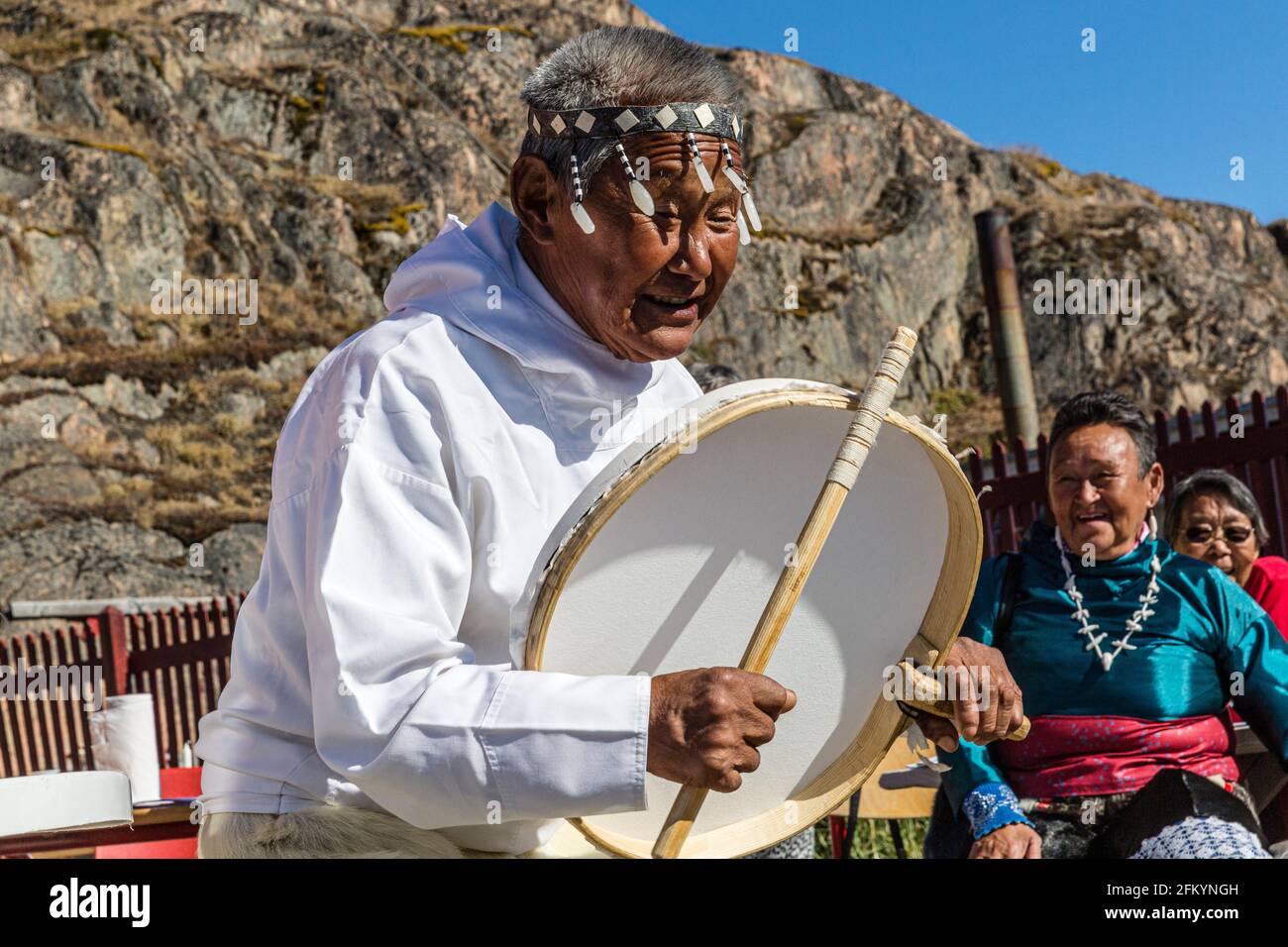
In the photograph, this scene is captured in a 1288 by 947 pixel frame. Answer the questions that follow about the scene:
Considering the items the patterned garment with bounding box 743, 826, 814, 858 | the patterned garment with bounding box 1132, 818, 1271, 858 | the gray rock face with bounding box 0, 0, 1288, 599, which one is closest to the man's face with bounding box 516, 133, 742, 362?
the patterned garment with bounding box 743, 826, 814, 858

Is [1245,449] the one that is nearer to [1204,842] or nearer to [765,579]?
[1204,842]

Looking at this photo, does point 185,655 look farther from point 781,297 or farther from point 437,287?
point 781,297

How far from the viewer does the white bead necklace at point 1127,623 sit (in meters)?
3.30

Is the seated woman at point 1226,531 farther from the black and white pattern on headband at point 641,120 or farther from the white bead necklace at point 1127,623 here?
the black and white pattern on headband at point 641,120

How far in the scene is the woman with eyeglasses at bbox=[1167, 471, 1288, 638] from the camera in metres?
4.93

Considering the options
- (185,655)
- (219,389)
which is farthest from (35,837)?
(219,389)

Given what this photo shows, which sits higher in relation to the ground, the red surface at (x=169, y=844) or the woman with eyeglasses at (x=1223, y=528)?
the woman with eyeglasses at (x=1223, y=528)

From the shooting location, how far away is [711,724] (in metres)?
1.44

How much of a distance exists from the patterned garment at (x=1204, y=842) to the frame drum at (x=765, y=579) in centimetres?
121

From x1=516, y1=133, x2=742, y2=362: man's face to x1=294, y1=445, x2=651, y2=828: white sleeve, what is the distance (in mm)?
487

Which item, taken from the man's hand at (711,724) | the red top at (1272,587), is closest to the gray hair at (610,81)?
the man's hand at (711,724)

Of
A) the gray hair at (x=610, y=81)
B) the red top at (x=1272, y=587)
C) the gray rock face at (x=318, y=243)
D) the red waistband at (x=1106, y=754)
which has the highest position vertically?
the gray rock face at (x=318, y=243)
